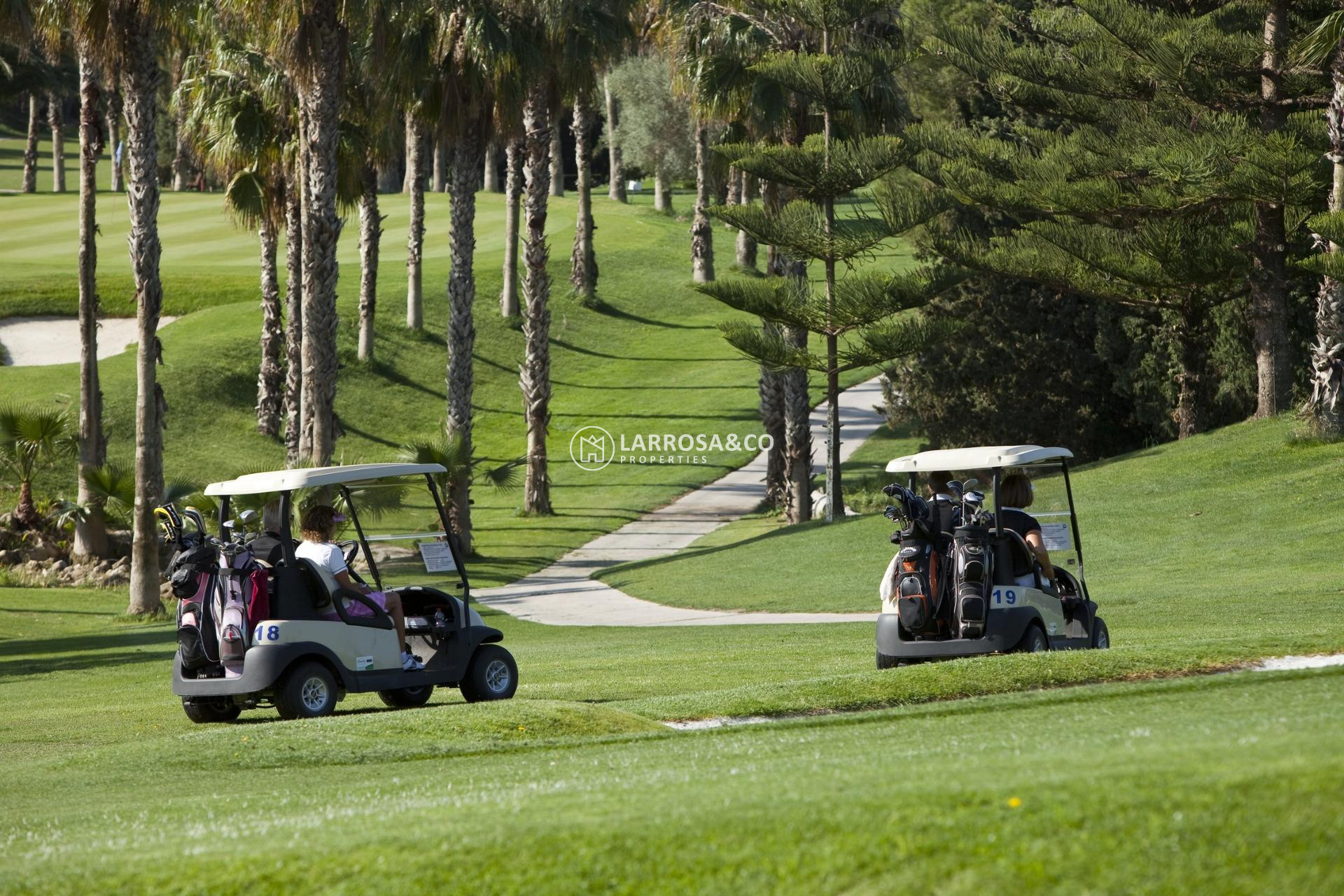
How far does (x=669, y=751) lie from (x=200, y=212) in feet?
157

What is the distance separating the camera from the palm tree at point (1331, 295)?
919 inches

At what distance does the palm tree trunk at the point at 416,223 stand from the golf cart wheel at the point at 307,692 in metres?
25.7

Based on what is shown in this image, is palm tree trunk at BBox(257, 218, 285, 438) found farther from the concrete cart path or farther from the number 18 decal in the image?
the number 18 decal

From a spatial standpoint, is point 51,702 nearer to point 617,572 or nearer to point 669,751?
point 669,751

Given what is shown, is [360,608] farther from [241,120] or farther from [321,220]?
[241,120]

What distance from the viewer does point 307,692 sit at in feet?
33.2

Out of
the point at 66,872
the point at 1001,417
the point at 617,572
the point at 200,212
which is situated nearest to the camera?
the point at 66,872

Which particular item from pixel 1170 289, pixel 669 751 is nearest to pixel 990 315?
pixel 1170 289

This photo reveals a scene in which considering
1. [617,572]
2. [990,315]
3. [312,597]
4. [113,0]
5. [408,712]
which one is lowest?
[617,572]

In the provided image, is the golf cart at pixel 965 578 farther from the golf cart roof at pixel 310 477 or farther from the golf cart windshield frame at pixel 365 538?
the golf cart roof at pixel 310 477

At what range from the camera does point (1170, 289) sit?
27281 mm

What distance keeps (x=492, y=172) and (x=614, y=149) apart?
791cm

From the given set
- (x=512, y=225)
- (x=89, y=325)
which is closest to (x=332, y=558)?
(x=89, y=325)

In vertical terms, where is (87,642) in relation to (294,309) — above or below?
below
